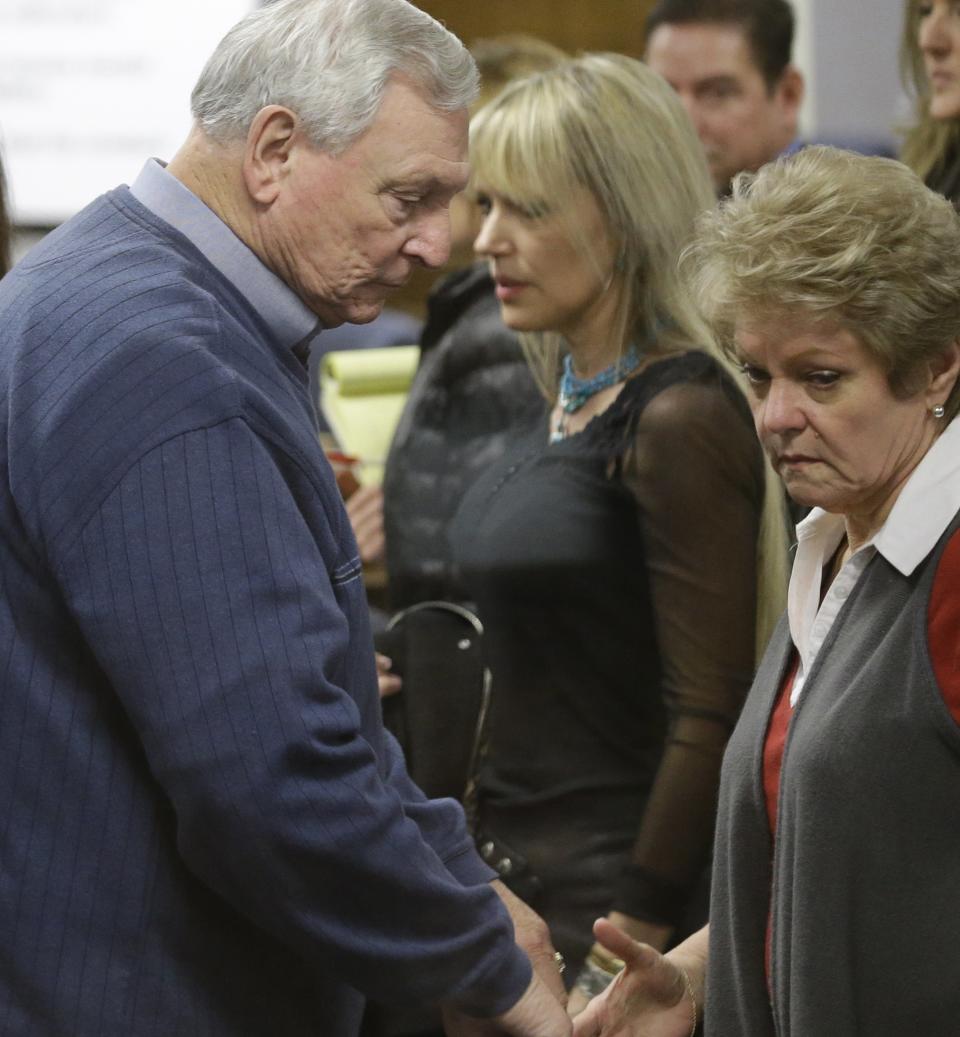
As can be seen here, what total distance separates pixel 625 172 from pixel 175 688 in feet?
3.44

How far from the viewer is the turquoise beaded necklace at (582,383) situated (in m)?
2.05

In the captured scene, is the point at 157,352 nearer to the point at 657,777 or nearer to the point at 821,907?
the point at 821,907

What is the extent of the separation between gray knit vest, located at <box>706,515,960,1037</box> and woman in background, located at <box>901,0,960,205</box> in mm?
1289

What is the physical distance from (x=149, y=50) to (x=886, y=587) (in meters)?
4.06

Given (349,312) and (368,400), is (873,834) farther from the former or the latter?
(368,400)

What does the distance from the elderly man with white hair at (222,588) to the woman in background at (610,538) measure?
47cm

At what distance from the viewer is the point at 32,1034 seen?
4.35ft

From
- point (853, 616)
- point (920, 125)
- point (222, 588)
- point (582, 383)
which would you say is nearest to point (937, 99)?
point (920, 125)

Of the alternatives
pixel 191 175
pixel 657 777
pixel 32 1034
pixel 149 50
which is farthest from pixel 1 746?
pixel 149 50

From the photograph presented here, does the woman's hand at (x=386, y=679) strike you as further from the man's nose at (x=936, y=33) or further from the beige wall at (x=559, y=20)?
the beige wall at (x=559, y=20)

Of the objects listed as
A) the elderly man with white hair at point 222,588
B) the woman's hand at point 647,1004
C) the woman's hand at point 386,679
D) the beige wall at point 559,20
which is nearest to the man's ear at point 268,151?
the elderly man with white hair at point 222,588

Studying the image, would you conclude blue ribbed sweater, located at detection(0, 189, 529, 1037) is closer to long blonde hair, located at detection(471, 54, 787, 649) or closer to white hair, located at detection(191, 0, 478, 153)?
white hair, located at detection(191, 0, 478, 153)

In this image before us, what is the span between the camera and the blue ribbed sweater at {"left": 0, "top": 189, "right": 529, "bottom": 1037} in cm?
125

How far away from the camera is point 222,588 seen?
4.12 ft
